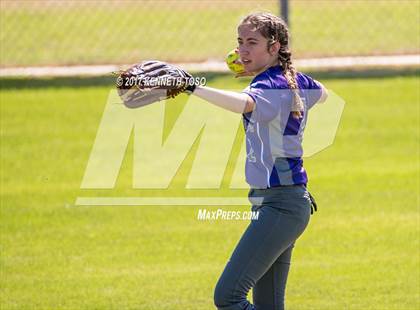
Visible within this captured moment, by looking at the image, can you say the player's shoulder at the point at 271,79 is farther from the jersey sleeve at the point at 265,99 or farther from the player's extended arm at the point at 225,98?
the player's extended arm at the point at 225,98

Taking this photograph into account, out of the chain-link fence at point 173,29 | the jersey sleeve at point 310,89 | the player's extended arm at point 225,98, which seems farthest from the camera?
the chain-link fence at point 173,29

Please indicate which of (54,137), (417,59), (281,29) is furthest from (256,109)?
(417,59)

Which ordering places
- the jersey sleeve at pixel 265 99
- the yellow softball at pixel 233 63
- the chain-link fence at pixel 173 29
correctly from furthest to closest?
the chain-link fence at pixel 173 29
the yellow softball at pixel 233 63
the jersey sleeve at pixel 265 99

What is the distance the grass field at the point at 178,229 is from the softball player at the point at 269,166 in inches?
73.1

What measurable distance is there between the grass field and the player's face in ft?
7.56

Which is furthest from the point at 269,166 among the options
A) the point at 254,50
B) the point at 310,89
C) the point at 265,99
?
the point at 254,50

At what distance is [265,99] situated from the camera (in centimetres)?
561

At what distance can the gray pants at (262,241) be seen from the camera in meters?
5.68

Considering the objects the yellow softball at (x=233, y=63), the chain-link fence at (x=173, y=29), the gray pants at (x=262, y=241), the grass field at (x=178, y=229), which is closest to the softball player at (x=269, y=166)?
the gray pants at (x=262, y=241)

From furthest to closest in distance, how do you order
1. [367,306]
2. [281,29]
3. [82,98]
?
[82,98] < [367,306] < [281,29]

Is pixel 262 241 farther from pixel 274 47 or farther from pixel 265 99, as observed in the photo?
pixel 274 47

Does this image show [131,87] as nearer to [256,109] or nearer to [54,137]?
[256,109]

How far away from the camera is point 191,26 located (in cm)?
1519

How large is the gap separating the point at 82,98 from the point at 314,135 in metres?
3.27
